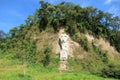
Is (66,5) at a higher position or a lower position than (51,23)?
higher

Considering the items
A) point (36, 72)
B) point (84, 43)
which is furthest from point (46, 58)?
point (84, 43)

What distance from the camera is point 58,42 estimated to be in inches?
1374

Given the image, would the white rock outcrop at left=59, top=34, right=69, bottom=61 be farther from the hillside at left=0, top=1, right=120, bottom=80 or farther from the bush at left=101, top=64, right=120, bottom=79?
the bush at left=101, top=64, right=120, bottom=79

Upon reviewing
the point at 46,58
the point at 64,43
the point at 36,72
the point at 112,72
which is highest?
the point at 64,43

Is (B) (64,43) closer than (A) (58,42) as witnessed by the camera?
Yes

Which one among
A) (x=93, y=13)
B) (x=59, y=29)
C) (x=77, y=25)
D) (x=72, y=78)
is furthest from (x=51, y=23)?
(x=72, y=78)

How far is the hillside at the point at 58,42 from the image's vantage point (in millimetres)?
32094

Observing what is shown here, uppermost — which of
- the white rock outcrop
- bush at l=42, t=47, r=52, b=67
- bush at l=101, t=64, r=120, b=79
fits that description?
the white rock outcrop

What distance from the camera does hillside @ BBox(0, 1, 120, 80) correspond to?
32094 mm

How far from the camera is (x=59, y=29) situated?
1422 inches

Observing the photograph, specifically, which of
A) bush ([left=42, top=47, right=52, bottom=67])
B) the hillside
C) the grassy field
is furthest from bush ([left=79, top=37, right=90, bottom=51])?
the grassy field

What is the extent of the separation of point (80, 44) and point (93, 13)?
16.6 feet

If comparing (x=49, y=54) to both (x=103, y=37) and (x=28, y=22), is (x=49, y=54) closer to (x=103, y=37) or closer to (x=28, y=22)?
(x=28, y=22)

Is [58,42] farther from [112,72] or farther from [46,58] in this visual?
[112,72]
